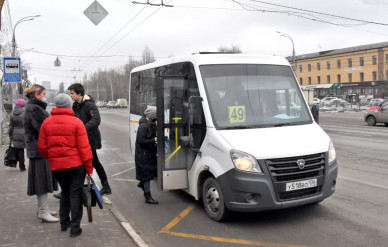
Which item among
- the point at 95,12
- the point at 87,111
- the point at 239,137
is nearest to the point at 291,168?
the point at 239,137

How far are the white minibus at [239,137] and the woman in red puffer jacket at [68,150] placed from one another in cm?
156

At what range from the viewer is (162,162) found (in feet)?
19.1

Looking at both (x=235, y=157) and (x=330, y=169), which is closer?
(x=235, y=157)

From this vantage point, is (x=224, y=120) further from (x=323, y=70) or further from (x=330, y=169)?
(x=323, y=70)

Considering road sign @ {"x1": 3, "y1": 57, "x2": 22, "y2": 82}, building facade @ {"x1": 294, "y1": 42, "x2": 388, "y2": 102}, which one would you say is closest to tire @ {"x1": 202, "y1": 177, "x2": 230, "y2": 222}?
road sign @ {"x1": 3, "y1": 57, "x2": 22, "y2": 82}

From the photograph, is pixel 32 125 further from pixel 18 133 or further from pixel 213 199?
pixel 18 133

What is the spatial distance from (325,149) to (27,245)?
3909 millimetres

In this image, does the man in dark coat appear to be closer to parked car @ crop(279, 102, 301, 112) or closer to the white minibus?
the white minibus

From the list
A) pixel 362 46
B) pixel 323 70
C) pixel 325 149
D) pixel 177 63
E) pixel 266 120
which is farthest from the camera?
pixel 323 70

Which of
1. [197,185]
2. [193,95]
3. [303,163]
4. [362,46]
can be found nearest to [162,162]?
[197,185]

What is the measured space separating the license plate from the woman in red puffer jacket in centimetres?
251

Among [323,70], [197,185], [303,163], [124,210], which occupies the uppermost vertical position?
[323,70]

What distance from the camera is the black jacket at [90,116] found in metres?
6.28

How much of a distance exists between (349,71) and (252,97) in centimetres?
7693
